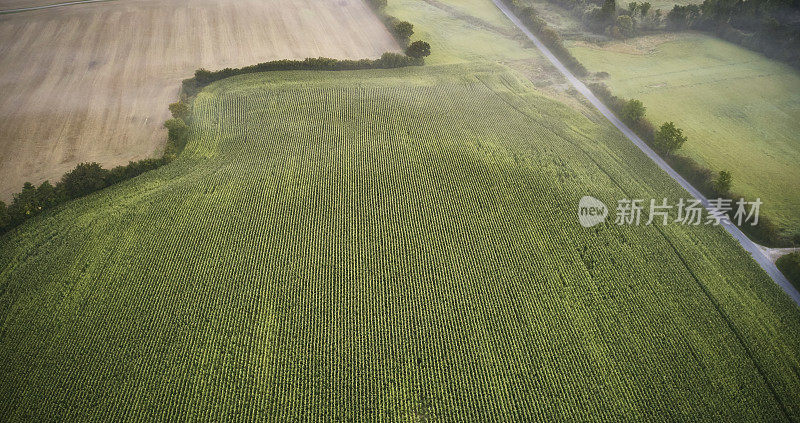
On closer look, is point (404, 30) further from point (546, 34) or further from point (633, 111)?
point (633, 111)

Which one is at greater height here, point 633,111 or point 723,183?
point 633,111

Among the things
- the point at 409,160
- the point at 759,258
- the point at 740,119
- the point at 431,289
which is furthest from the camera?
the point at 740,119

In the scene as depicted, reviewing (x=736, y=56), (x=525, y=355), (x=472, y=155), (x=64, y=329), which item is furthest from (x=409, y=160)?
(x=736, y=56)

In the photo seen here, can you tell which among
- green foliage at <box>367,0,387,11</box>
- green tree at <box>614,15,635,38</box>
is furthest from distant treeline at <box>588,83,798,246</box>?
green foliage at <box>367,0,387,11</box>

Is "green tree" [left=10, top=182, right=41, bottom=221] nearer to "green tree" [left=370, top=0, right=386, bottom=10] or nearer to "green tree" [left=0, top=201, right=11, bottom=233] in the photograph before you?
"green tree" [left=0, top=201, right=11, bottom=233]

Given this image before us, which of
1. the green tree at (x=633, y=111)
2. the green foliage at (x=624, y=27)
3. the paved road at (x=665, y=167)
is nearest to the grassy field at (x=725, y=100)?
the green foliage at (x=624, y=27)

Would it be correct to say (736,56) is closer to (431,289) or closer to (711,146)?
(711,146)

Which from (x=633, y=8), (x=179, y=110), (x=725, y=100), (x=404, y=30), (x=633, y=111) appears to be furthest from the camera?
(x=633, y=8)

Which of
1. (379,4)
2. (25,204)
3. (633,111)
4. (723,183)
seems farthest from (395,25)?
(25,204)
